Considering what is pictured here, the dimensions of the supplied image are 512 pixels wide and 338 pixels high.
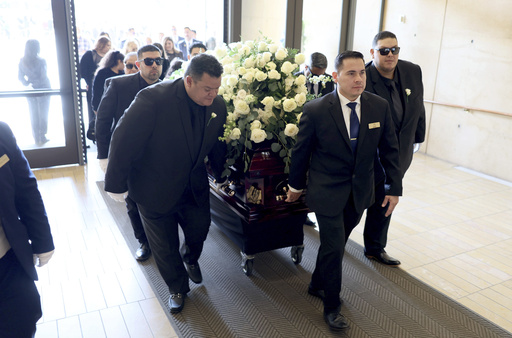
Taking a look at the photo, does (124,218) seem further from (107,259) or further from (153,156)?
(153,156)

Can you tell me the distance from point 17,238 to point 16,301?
0.25m

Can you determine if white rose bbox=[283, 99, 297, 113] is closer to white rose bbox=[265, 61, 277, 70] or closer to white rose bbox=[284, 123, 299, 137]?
white rose bbox=[284, 123, 299, 137]

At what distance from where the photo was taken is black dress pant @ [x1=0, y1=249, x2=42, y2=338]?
1751 mm

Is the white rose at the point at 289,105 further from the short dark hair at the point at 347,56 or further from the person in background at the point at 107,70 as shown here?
the person in background at the point at 107,70

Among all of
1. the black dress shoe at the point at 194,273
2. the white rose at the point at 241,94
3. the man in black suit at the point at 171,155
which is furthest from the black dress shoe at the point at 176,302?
the white rose at the point at 241,94

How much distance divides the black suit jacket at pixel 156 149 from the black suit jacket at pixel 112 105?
3.03 ft

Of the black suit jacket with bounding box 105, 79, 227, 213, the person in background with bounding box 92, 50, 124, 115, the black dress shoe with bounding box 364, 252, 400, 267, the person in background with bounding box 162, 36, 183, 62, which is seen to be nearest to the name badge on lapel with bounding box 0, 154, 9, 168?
the black suit jacket with bounding box 105, 79, 227, 213

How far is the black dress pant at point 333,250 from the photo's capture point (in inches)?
107

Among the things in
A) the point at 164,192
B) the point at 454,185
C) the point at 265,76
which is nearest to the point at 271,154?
the point at 265,76

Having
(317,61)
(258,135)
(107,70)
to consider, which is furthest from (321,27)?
(258,135)

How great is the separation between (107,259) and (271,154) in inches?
65.3

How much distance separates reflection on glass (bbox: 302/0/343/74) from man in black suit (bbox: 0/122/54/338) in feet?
18.5

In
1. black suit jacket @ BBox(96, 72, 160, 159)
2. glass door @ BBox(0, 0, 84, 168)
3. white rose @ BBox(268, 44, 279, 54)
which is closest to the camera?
white rose @ BBox(268, 44, 279, 54)

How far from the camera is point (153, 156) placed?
2.66m
